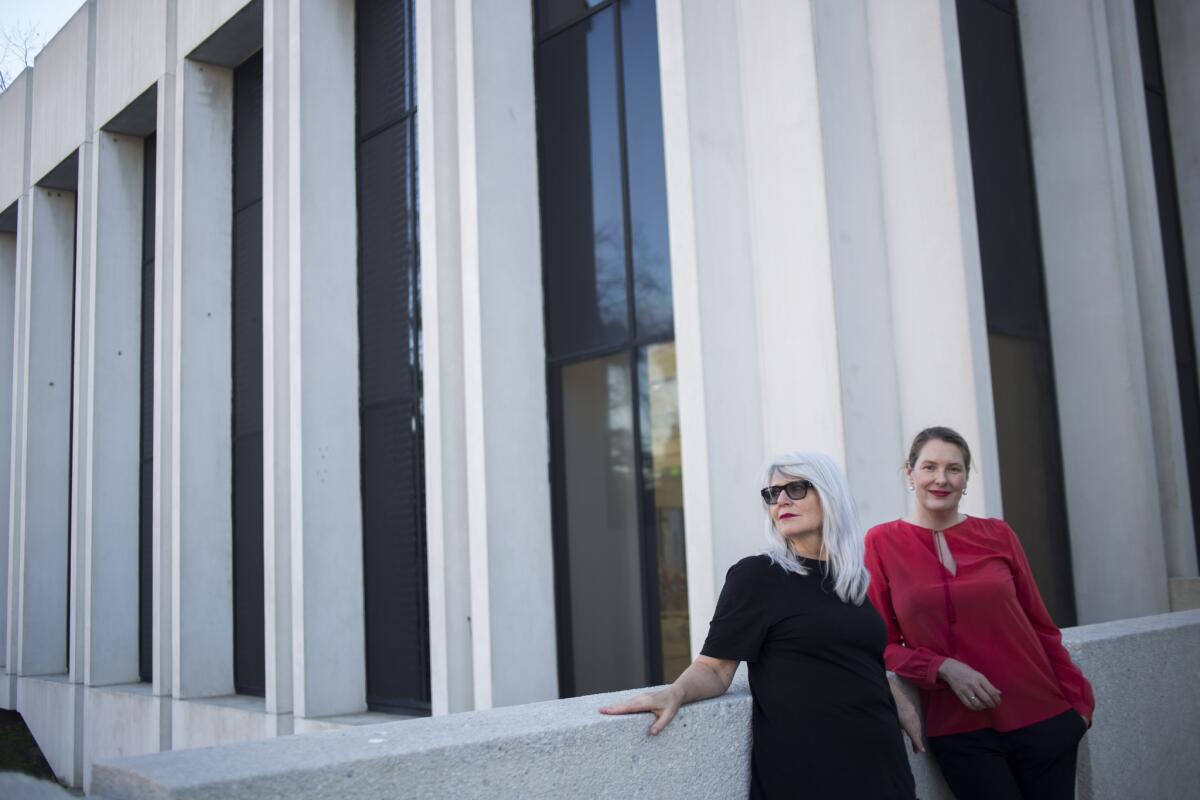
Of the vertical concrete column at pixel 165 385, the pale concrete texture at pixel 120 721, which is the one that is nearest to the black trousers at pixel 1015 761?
the vertical concrete column at pixel 165 385

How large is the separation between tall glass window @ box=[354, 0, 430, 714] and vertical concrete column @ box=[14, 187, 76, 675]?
9711 mm

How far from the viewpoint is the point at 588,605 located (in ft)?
30.1

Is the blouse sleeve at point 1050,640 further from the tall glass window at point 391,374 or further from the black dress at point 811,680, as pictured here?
the tall glass window at point 391,374

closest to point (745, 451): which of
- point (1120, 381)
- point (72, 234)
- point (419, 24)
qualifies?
point (1120, 381)

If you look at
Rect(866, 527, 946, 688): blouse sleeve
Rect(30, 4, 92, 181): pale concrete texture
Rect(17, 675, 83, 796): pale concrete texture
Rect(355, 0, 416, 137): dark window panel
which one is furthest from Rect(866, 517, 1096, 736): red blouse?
Rect(30, 4, 92, 181): pale concrete texture

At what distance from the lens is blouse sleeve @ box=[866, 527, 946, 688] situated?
3.79 metres

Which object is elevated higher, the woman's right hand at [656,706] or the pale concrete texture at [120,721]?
the woman's right hand at [656,706]

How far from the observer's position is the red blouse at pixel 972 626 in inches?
150

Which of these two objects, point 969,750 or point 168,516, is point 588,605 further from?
point 168,516

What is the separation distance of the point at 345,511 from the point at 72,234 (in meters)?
11.2

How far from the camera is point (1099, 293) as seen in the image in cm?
884

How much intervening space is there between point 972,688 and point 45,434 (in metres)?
18.3

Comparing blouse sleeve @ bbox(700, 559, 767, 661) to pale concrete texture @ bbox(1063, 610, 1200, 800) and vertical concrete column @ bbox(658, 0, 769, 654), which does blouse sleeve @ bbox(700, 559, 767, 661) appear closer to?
pale concrete texture @ bbox(1063, 610, 1200, 800)

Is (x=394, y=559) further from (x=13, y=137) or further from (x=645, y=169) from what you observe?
(x=13, y=137)
